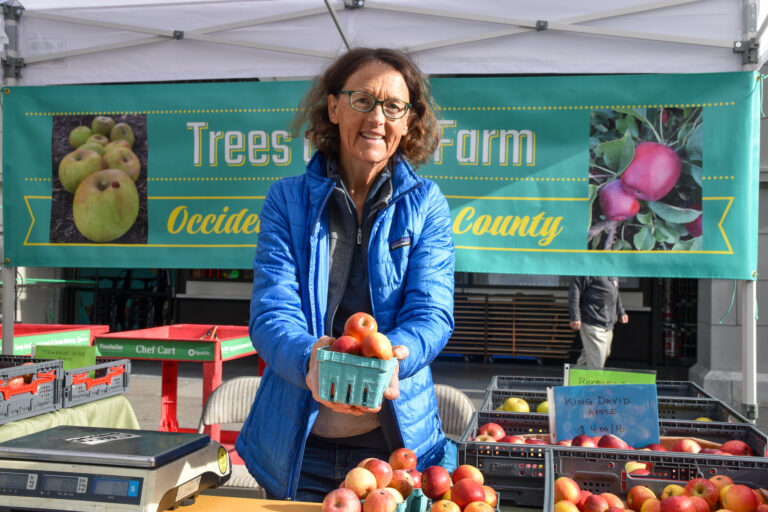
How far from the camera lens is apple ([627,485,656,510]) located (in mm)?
1776

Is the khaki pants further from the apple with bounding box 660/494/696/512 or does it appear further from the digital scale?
the digital scale

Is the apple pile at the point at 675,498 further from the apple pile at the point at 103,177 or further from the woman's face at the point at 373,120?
the apple pile at the point at 103,177

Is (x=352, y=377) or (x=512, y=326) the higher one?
(x=352, y=377)

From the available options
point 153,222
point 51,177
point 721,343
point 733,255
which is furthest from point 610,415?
point 721,343

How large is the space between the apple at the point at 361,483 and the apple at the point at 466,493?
7.4 inches

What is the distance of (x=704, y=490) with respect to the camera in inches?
68.0

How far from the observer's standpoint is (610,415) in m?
2.15

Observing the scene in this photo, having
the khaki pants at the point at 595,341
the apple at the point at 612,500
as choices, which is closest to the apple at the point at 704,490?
the apple at the point at 612,500

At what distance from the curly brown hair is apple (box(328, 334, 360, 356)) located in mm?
787

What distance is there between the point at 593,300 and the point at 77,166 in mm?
4967

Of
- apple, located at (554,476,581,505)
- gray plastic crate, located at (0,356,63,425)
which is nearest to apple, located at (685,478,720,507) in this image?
apple, located at (554,476,581,505)

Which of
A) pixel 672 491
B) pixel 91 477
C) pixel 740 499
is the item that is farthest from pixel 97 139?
pixel 740 499

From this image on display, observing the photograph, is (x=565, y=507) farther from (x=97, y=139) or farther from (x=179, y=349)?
(x=97, y=139)

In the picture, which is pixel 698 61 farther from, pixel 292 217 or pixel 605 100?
pixel 292 217
